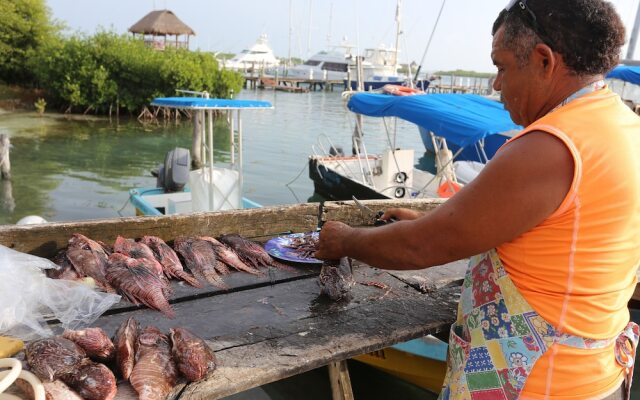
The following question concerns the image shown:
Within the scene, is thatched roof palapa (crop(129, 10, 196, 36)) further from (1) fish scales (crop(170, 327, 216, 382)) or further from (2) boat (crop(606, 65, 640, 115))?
(1) fish scales (crop(170, 327, 216, 382))

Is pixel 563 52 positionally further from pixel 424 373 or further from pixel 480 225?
pixel 424 373

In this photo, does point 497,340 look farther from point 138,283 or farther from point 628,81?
point 628,81

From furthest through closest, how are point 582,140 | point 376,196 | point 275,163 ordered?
point 275,163, point 376,196, point 582,140

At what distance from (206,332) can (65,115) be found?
33657 millimetres

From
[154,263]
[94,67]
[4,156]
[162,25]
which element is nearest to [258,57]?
[162,25]

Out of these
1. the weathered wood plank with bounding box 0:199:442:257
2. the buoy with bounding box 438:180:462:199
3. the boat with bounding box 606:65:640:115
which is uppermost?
the boat with bounding box 606:65:640:115

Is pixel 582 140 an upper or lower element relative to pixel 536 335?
upper

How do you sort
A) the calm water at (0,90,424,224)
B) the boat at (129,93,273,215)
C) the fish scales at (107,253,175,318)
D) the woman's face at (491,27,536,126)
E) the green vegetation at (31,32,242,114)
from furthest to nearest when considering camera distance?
the green vegetation at (31,32,242,114)
the calm water at (0,90,424,224)
the boat at (129,93,273,215)
the fish scales at (107,253,175,318)
the woman's face at (491,27,536,126)

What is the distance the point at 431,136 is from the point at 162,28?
131 ft

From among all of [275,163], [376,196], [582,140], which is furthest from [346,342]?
[275,163]

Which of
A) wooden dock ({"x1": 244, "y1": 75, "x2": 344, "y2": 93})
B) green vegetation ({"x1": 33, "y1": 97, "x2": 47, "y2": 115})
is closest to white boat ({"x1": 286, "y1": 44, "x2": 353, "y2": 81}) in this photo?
wooden dock ({"x1": 244, "y1": 75, "x2": 344, "y2": 93})

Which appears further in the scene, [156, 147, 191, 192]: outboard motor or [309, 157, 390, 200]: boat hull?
[309, 157, 390, 200]: boat hull

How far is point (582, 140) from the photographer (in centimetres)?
161

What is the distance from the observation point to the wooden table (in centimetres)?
228
